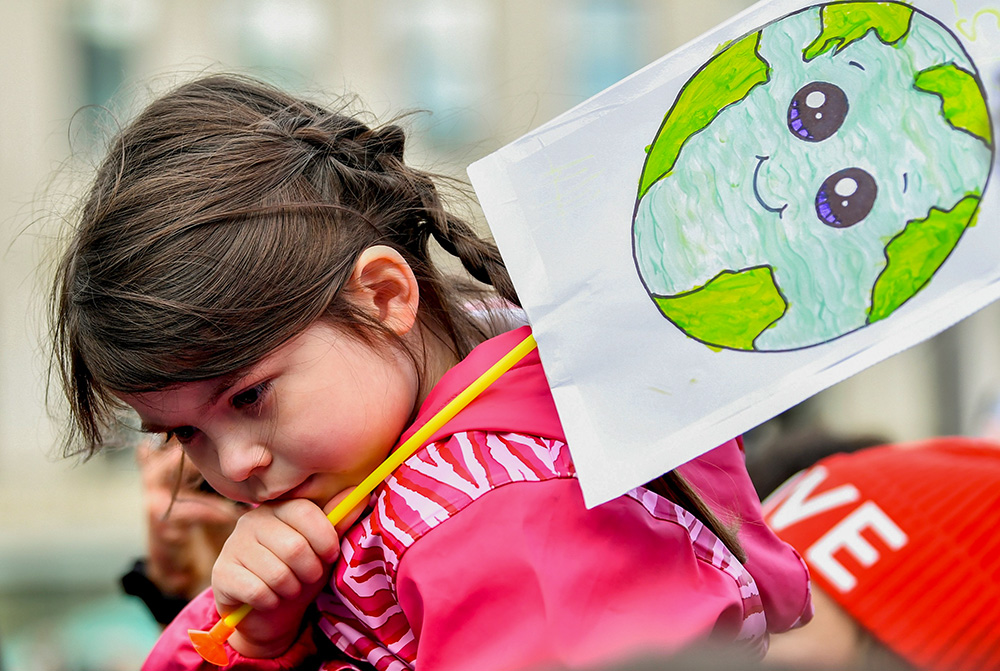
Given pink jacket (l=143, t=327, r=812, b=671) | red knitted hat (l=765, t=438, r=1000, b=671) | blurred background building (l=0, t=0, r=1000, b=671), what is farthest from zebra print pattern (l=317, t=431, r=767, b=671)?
blurred background building (l=0, t=0, r=1000, b=671)

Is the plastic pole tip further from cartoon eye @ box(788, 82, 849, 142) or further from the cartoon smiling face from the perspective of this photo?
cartoon eye @ box(788, 82, 849, 142)

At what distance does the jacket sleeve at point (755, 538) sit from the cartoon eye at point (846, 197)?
31 centimetres

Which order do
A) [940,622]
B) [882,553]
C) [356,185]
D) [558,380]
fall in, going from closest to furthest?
[558,380] → [356,185] → [940,622] → [882,553]

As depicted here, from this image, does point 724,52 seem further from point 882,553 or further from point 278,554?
point 882,553

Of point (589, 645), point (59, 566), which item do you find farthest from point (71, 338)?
point (59, 566)

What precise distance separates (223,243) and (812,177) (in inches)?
23.0

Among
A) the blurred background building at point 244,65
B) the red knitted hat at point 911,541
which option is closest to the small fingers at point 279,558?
the red knitted hat at point 911,541

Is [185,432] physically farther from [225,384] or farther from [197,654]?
[197,654]

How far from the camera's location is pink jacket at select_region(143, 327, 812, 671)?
938 mm

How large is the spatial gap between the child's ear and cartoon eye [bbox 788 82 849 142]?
17.6 inches

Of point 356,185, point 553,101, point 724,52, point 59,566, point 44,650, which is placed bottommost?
point 59,566

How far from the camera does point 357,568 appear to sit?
1081 mm

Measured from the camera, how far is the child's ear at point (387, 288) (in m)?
1.18

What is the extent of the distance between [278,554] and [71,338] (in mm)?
337
